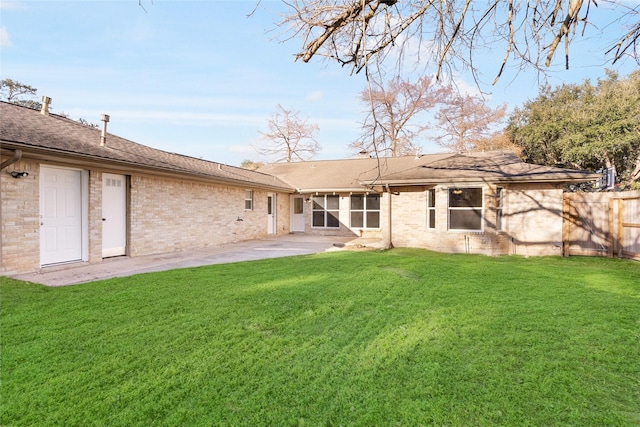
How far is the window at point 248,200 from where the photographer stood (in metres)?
15.2

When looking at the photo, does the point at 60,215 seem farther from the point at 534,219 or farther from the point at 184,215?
the point at 534,219

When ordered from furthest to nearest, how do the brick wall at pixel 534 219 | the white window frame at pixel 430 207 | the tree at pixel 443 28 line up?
the white window frame at pixel 430 207, the brick wall at pixel 534 219, the tree at pixel 443 28

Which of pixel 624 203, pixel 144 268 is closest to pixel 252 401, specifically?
pixel 144 268

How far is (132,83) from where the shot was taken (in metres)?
12.1

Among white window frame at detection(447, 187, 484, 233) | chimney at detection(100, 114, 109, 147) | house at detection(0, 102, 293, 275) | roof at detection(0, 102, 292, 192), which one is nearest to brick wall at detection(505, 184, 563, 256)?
white window frame at detection(447, 187, 484, 233)

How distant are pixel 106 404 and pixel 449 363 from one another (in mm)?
2854

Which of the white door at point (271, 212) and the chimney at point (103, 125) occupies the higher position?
the chimney at point (103, 125)

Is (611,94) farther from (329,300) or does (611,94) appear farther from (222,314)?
(222,314)

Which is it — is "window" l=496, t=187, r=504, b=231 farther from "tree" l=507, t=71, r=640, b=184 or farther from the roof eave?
"tree" l=507, t=71, r=640, b=184

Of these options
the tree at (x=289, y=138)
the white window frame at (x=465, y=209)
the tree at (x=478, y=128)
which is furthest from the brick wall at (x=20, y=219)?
the tree at (x=289, y=138)

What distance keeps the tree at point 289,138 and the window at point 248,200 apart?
16.0 metres

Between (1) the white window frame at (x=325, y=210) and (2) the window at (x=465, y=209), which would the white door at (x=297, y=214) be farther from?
(2) the window at (x=465, y=209)

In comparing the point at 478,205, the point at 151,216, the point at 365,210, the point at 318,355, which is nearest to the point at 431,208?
the point at 478,205

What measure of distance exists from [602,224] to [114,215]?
14614 millimetres
